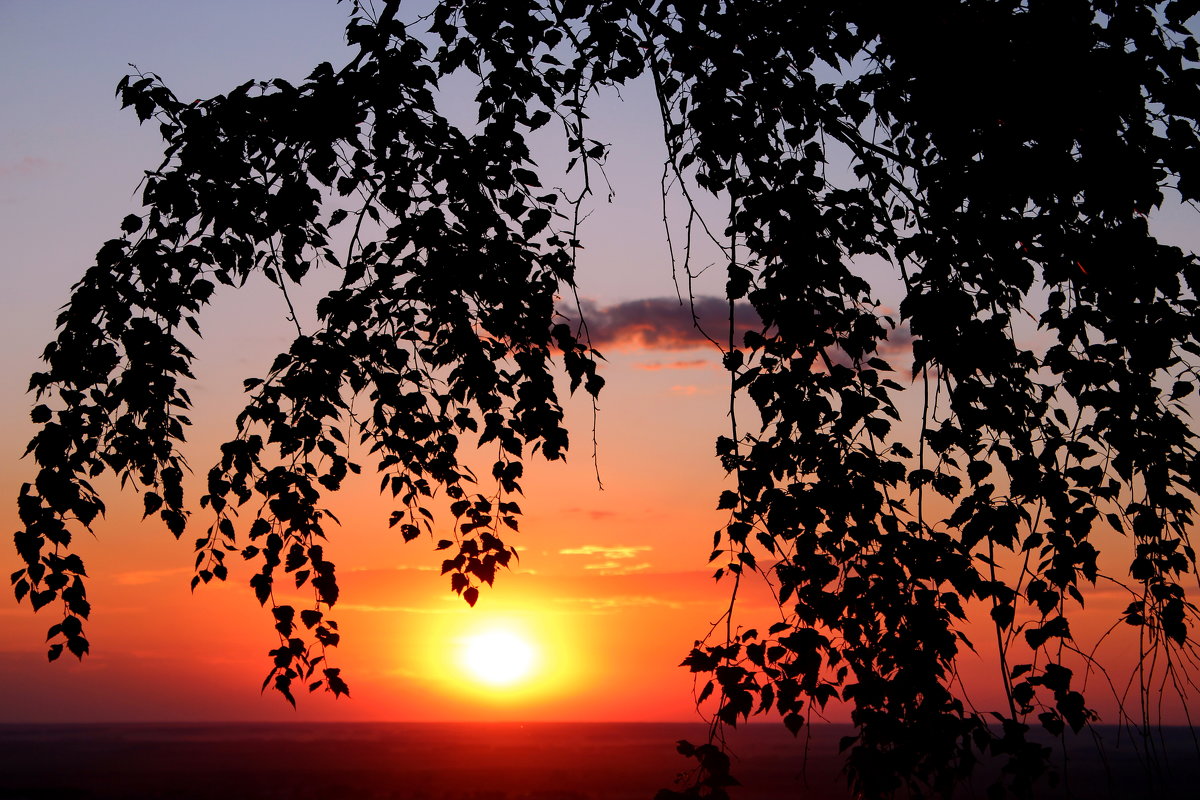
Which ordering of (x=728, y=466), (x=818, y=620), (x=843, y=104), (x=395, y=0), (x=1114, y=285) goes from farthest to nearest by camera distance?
(x=395, y=0)
(x=843, y=104)
(x=728, y=466)
(x=818, y=620)
(x=1114, y=285)

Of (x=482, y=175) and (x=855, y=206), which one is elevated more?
(x=482, y=175)

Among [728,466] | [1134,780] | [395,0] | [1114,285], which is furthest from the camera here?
[1134,780]

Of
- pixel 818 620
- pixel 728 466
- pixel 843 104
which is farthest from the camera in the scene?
pixel 843 104

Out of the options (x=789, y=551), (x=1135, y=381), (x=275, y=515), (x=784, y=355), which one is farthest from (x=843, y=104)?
(x=275, y=515)

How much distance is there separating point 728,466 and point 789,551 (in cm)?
35

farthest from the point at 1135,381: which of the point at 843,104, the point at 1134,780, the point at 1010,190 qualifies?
the point at 1134,780

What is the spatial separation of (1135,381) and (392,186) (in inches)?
129

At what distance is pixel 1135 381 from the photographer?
2.86 m

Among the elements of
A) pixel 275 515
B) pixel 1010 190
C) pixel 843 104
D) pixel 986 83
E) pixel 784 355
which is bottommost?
pixel 275 515

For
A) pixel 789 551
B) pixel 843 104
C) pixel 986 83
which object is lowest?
pixel 789 551

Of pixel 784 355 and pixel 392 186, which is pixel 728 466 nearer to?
pixel 784 355

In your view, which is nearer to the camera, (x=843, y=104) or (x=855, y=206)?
(x=855, y=206)

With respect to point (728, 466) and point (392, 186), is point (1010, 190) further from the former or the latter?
point (392, 186)

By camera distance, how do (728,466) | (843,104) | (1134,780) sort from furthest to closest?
1. (1134,780)
2. (843,104)
3. (728,466)
